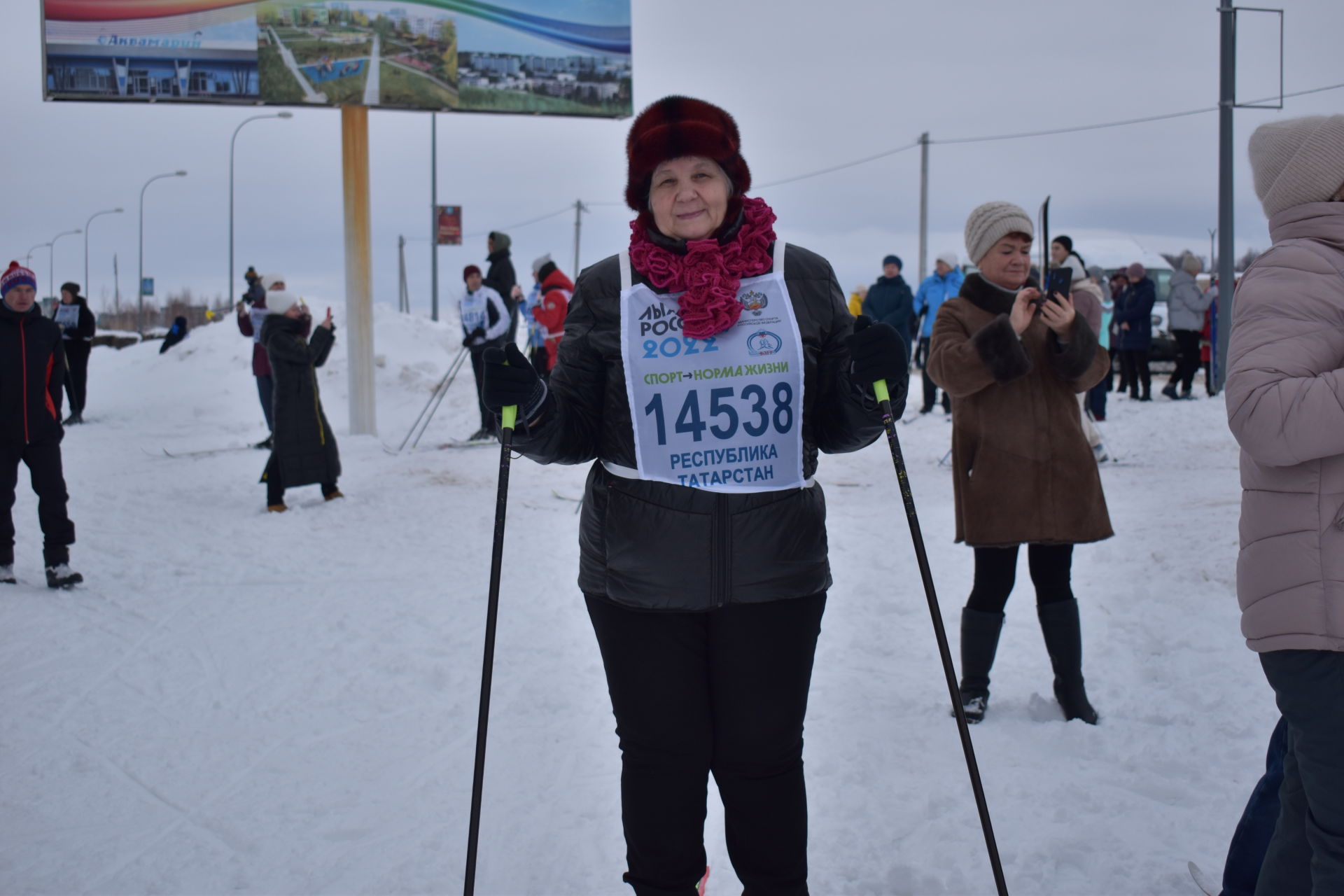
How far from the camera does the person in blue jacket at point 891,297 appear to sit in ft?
43.5

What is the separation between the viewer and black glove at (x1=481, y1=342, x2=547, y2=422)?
7.65ft

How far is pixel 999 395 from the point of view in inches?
153

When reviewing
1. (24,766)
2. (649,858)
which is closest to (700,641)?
(649,858)

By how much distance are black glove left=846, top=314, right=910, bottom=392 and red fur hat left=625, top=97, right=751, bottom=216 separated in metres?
0.45

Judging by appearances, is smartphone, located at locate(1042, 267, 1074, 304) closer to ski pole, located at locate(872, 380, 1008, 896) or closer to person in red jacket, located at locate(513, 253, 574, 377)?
ski pole, located at locate(872, 380, 1008, 896)

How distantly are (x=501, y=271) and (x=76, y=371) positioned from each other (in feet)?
25.2

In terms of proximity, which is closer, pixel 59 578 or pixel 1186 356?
pixel 59 578

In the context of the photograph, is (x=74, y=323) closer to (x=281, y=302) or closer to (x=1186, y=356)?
(x=281, y=302)

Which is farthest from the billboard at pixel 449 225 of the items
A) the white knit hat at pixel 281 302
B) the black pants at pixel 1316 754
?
the black pants at pixel 1316 754

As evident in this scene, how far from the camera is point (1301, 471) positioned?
1.99m

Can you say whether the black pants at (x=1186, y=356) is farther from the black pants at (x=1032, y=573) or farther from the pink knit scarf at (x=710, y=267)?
the pink knit scarf at (x=710, y=267)

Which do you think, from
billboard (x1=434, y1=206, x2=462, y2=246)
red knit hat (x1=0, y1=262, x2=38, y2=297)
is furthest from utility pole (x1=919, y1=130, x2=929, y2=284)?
red knit hat (x1=0, y1=262, x2=38, y2=297)

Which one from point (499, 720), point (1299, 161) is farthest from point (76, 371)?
point (1299, 161)

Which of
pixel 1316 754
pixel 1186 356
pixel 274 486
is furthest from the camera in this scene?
pixel 1186 356
